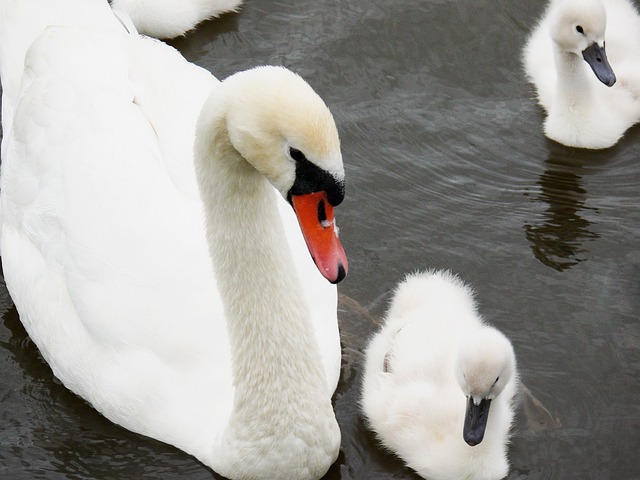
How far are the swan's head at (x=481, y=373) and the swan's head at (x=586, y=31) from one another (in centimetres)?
247

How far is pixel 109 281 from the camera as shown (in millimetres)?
5410

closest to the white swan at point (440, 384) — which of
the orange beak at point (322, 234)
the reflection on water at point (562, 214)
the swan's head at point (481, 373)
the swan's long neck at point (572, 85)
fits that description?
the swan's head at point (481, 373)

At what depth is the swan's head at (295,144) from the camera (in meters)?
4.17

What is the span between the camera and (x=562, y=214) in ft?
23.0

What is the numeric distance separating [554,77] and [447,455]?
3.17 metres

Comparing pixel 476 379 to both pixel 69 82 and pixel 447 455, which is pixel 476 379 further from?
pixel 69 82

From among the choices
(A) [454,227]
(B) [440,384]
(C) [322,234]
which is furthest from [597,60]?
(C) [322,234]

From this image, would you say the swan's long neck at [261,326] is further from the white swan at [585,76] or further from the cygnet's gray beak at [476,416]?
the white swan at [585,76]

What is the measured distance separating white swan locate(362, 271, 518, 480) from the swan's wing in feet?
2.65

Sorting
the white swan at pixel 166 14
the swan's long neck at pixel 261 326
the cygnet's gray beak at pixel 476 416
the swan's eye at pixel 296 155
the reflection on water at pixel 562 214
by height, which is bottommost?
the reflection on water at pixel 562 214

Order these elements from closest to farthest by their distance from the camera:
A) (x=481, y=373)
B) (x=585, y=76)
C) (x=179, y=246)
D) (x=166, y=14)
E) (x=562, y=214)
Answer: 1. (x=481, y=373)
2. (x=179, y=246)
3. (x=562, y=214)
4. (x=585, y=76)
5. (x=166, y=14)

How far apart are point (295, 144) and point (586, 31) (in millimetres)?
3492

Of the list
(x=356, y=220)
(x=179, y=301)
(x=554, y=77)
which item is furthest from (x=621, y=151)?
(x=179, y=301)

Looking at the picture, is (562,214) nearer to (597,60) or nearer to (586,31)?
(597,60)
